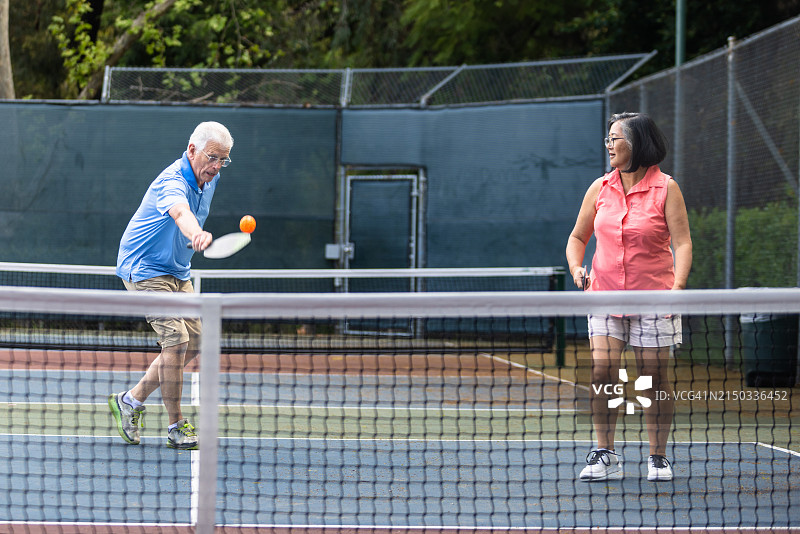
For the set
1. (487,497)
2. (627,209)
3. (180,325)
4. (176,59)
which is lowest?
(487,497)

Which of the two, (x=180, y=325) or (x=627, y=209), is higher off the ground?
(x=627, y=209)

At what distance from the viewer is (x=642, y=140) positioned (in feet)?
14.5

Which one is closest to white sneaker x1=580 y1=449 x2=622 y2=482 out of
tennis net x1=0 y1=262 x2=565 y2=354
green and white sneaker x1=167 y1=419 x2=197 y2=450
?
green and white sneaker x1=167 y1=419 x2=197 y2=450

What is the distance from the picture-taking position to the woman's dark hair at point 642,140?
14.5 ft

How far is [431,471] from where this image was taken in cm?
484

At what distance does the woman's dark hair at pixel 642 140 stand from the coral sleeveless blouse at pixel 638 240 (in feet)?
0.28

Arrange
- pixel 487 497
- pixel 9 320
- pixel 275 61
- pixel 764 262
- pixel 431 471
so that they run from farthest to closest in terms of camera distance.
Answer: pixel 275 61
pixel 9 320
pixel 764 262
pixel 431 471
pixel 487 497

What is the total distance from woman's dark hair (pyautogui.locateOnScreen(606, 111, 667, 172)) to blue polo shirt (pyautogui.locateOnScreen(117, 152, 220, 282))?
2.15 m

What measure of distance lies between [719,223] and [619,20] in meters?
8.14

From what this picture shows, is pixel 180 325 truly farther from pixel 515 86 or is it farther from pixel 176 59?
pixel 176 59

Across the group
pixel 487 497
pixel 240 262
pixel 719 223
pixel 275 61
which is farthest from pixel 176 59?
pixel 487 497

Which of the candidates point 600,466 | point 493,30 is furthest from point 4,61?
point 600,466

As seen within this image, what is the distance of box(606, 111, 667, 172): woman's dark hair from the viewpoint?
443cm

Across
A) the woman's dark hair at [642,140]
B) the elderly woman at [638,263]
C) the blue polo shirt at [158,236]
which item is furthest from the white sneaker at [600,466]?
the blue polo shirt at [158,236]
